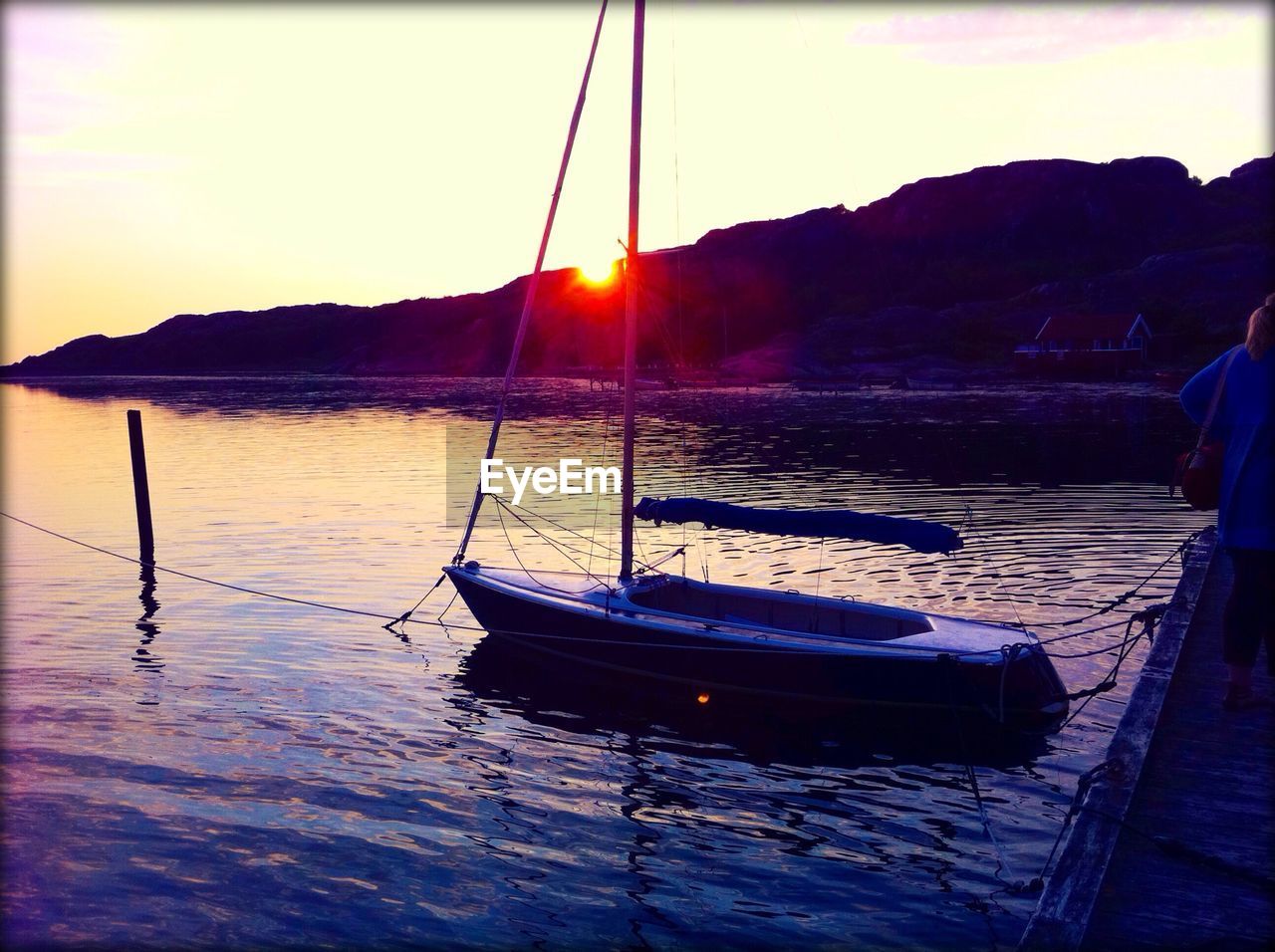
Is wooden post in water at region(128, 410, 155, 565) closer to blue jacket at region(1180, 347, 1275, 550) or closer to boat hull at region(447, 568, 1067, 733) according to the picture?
boat hull at region(447, 568, 1067, 733)

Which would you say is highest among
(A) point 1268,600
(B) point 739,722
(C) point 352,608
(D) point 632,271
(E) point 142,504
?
(D) point 632,271

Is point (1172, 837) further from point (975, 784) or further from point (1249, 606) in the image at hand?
point (975, 784)

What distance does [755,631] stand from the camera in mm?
14234

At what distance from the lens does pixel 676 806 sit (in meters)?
11.8

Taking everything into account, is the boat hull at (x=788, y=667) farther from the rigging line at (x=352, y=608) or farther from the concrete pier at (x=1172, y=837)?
the concrete pier at (x=1172, y=837)

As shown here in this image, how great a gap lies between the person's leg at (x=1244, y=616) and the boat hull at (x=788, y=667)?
11.9 ft

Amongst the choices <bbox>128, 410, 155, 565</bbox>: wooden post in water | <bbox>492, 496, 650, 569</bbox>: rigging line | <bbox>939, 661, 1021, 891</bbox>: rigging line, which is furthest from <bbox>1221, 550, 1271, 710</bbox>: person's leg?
<bbox>128, 410, 155, 565</bbox>: wooden post in water

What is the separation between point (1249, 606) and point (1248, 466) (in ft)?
3.76

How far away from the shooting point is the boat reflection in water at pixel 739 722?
13125 millimetres

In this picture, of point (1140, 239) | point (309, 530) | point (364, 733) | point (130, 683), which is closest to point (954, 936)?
point (364, 733)

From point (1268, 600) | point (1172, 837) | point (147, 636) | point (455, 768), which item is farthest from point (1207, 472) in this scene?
point (147, 636)

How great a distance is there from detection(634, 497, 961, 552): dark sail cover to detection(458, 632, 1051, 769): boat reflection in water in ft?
7.75

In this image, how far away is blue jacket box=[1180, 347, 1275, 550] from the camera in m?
8.03

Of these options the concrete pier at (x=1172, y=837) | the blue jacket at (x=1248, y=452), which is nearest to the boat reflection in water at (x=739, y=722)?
the concrete pier at (x=1172, y=837)
